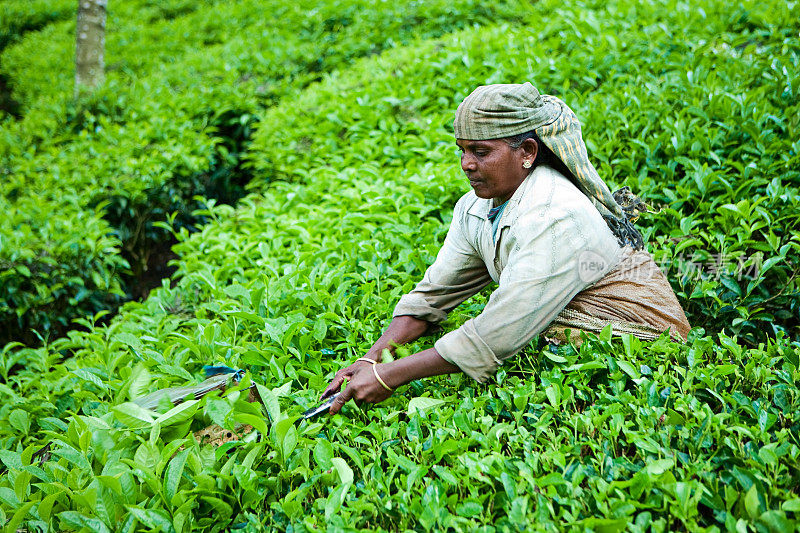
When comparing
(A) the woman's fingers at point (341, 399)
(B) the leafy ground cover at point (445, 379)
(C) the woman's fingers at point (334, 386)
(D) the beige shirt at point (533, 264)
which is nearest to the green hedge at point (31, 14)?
(B) the leafy ground cover at point (445, 379)

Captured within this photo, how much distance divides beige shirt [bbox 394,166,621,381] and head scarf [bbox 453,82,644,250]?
76 mm

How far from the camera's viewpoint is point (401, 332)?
236 cm

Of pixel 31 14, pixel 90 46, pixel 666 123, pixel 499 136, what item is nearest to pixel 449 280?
pixel 499 136

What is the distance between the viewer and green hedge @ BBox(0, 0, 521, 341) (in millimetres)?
4293

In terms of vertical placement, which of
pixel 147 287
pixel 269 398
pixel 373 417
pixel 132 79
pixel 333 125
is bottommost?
pixel 147 287

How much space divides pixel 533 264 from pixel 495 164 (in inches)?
14.9

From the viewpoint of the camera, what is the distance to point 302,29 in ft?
23.5

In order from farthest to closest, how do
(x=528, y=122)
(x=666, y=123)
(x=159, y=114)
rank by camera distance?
1. (x=159, y=114)
2. (x=666, y=123)
3. (x=528, y=122)

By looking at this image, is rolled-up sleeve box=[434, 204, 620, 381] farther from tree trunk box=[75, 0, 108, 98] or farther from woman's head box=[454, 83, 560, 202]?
tree trunk box=[75, 0, 108, 98]

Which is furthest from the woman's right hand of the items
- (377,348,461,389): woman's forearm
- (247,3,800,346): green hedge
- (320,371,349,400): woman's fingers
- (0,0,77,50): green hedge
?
(0,0,77,50): green hedge

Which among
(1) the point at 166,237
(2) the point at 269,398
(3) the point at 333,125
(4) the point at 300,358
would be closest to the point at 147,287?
(1) the point at 166,237

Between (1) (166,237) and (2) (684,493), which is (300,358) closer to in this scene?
(2) (684,493)

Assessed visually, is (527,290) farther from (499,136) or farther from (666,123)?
(666,123)

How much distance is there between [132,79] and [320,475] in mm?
6767
